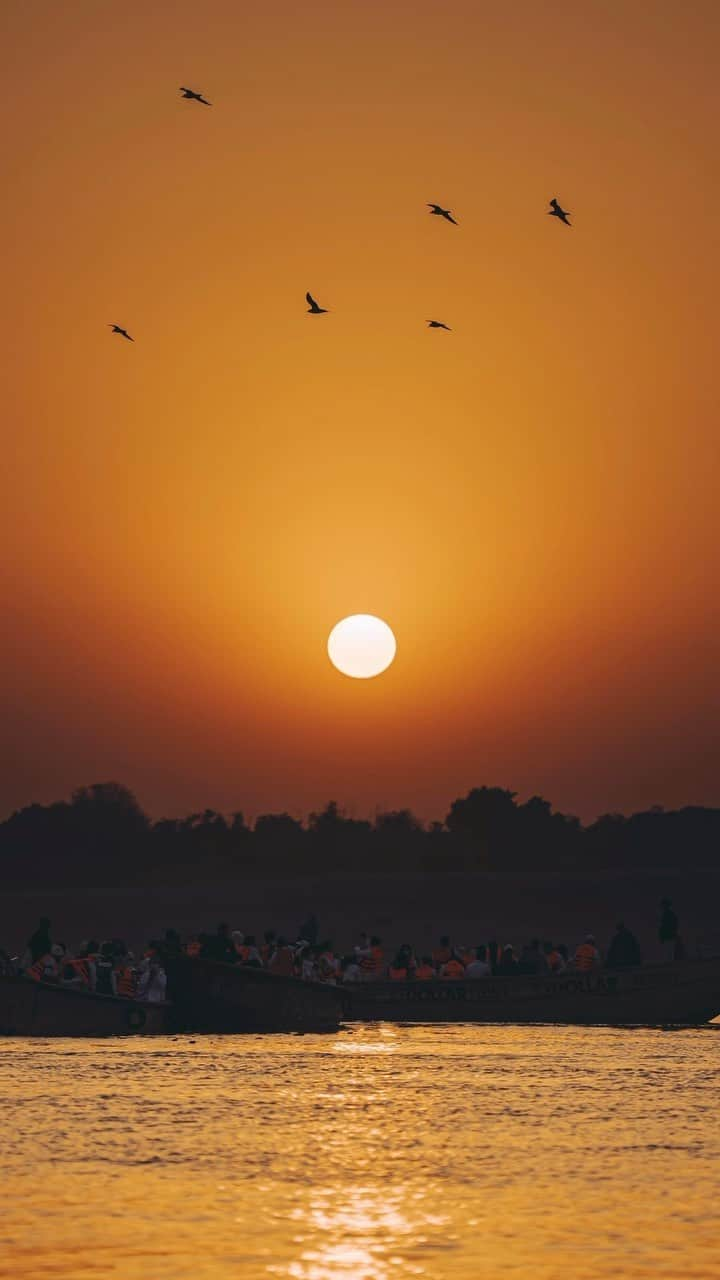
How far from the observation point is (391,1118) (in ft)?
86.1

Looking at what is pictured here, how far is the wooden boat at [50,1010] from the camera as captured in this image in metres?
38.7

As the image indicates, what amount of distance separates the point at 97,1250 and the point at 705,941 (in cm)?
8236

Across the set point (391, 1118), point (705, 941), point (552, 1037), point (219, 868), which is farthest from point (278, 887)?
point (391, 1118)

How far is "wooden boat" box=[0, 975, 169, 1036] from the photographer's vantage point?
38688mm

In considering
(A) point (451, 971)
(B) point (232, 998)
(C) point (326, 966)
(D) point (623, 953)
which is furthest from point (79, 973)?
(D) point (623, 953)

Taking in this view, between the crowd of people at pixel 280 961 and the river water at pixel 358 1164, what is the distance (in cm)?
530

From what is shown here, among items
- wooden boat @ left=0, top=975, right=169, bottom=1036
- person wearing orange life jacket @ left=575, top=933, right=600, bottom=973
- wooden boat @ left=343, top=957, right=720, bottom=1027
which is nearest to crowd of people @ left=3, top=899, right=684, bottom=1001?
person wearing orange life jacket @ left=575, top=933, right=600, bottom=973

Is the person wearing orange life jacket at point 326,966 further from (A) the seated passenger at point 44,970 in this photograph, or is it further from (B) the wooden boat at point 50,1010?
(B) the wooden boat at point 50,1010

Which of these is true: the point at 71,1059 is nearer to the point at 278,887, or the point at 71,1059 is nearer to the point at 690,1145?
the point at 690,1145

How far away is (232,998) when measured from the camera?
129 ft

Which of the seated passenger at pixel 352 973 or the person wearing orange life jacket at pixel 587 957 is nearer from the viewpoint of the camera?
the person wearing orange life jacket at pixel 587 957

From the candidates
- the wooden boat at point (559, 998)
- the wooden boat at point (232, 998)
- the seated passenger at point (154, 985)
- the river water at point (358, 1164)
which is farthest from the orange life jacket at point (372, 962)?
the river water at point (358, 1164)

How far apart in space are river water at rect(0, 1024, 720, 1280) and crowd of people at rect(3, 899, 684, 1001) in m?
5.30

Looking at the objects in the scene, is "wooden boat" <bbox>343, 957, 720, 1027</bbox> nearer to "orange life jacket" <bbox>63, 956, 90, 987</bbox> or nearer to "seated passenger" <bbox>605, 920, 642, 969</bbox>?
"seated passenger" <bbox>605, 920, 642, 969</bbox>
